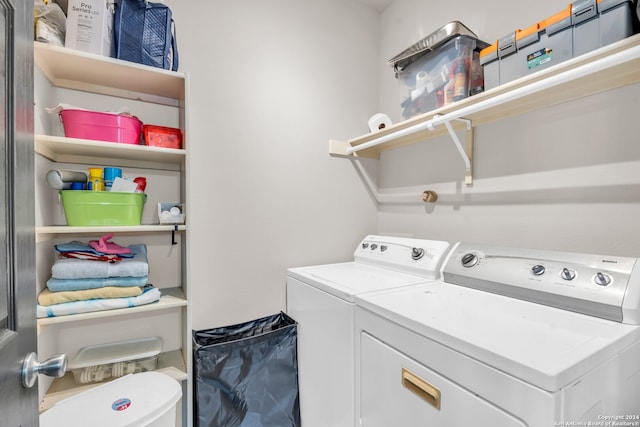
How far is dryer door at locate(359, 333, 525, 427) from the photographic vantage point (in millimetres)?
775

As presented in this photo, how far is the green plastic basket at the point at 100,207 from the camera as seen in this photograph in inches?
48.1

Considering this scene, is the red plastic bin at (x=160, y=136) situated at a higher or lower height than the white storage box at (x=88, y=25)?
lower

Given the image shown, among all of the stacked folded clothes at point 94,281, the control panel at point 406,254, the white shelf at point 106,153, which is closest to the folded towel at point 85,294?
the stacked folded clothes at point 94,281

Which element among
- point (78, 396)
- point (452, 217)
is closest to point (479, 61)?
point (452, 217)

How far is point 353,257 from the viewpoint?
7.13 ft

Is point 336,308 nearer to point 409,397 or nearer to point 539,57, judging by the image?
point 409,397

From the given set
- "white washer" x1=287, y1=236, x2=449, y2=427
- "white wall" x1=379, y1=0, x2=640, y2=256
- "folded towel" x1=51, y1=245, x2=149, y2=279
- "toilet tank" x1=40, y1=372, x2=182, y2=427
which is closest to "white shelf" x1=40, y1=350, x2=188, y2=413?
"toilet tank" x1=40, y1=372, x2=182, y2=427

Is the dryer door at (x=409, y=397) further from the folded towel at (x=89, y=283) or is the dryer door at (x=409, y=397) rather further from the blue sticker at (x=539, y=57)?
the blue sticker at (x=539, y=57)

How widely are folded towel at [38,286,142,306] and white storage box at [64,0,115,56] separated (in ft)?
3.11

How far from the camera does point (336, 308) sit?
1344mm

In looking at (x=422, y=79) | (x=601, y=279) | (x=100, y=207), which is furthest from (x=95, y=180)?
(x=601, y=279)

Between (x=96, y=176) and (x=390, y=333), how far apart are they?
52.3 inches

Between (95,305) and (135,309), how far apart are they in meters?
0.14

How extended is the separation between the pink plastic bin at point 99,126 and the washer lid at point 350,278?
1048 millimetres
